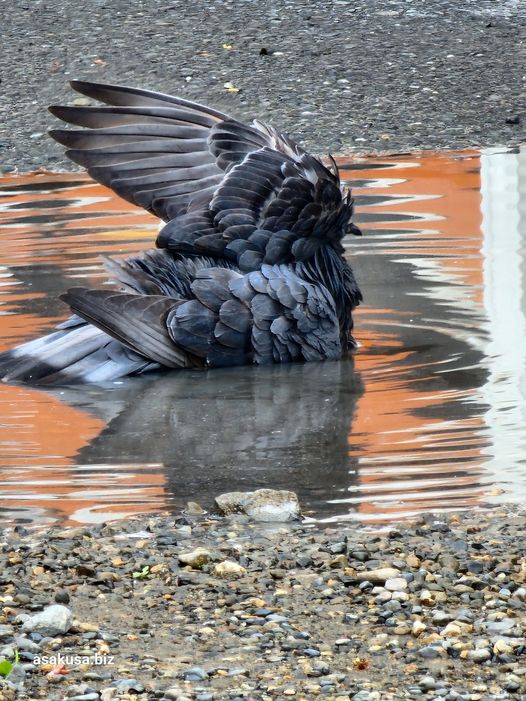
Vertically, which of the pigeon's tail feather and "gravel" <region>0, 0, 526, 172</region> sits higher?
"gravel" <region>0, 0, 526, 172</region>

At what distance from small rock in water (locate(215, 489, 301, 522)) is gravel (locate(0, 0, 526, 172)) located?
7428 millimetres

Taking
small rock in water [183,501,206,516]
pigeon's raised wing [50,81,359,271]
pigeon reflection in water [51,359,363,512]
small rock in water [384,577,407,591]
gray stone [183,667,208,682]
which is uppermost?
pigeon's raised wing [50,81,359,271]

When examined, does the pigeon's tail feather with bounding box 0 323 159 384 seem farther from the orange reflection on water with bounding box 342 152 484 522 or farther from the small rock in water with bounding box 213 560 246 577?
the small rock in water with bounding box 213 560 246 577

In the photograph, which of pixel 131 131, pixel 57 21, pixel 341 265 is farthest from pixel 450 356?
pixel 57 21

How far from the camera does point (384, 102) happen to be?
497 inches

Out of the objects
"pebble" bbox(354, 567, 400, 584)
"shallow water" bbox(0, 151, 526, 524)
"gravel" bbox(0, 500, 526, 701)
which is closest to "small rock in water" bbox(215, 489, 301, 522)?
"gravel" bbox(0, 500, 526, 701)

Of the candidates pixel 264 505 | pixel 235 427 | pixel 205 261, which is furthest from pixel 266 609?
pixel 205 261

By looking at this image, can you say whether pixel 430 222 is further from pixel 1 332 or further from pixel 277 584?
pixel 277 584

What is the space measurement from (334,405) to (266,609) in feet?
7.74

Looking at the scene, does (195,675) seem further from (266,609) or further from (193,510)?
(193,510)

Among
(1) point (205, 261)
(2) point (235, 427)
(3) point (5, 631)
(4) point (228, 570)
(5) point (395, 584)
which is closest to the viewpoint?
(3) point (5, 631)

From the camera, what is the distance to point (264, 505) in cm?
438

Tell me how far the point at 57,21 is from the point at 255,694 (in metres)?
12.5

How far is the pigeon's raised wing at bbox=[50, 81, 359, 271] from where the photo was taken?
6172 millimetres
